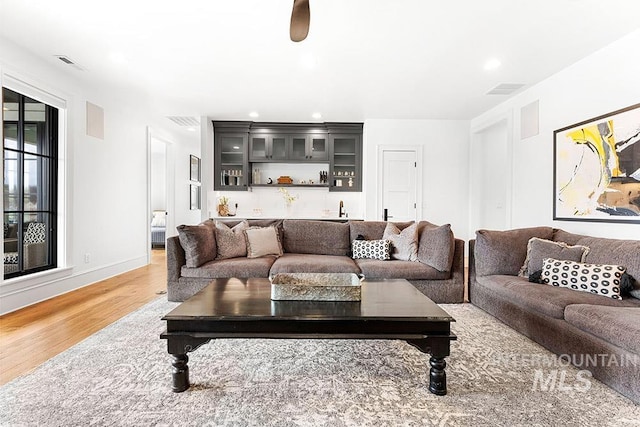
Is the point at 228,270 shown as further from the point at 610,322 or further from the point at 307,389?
the point at 610,322

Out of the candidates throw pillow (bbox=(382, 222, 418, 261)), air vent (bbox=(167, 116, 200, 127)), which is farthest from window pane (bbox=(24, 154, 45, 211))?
throw pillow (bbox=(382, 222, 418, 261))

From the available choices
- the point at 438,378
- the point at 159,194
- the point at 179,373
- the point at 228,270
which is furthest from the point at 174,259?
the point at 159,194

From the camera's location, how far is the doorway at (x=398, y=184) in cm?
599

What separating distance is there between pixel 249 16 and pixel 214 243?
222cm

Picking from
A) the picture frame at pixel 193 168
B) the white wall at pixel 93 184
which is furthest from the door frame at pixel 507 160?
the picture frame at pixel 193 168

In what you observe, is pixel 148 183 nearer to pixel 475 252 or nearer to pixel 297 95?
pixel 297 95

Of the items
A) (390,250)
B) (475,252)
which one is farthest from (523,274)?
(390,250)

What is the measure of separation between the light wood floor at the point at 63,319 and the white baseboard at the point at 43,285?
79 millimetres

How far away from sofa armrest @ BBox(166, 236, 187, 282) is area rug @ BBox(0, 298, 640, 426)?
3.24 ft

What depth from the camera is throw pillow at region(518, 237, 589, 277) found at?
2783 mm

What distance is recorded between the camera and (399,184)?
602cm

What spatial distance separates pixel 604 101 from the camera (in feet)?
10.6

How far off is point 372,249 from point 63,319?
10.0 feet

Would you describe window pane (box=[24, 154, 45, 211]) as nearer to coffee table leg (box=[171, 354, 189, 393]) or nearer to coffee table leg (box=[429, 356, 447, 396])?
coffee table leg (box=[171, 354, 189, 393])
